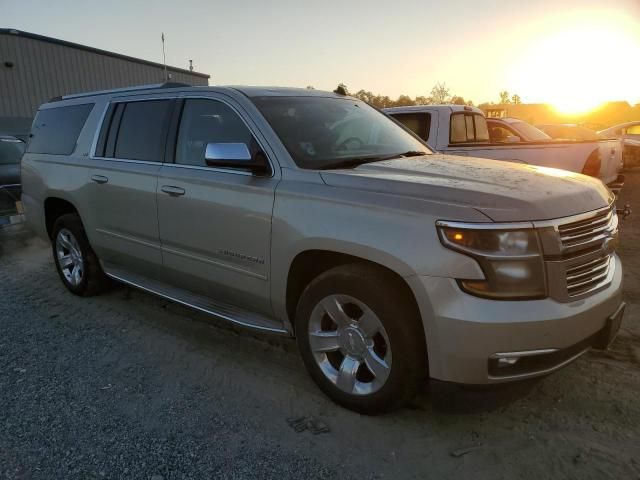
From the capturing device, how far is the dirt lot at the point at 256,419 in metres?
2.50

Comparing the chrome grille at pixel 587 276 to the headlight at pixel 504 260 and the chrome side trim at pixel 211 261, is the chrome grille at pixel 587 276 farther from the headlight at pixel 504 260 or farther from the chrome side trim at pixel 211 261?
the chrome side trim at pixel 211 261

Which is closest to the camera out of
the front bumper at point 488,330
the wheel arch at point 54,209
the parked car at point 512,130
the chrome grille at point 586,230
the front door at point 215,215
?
the front bumper at point 488,330

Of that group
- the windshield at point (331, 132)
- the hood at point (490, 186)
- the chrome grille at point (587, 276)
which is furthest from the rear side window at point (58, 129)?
the chrome grille at point (587, 276)

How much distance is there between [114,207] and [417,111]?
474 cm

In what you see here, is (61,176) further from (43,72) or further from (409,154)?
(43,72)

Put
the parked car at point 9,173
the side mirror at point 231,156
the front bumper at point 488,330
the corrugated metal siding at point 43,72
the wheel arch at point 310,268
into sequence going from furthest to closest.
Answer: the corrugated metal siding at point 43,72
the parked car at point 9,173
the side mirror at point 231,156
the wheel arch at point 310,268
the front bumper at point 488,330

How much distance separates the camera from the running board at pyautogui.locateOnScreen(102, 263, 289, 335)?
131 inches

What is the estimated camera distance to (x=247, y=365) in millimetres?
3584

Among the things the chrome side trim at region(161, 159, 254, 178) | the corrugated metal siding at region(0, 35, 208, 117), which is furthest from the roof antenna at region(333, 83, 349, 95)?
the corrugated metal siding at region(0, 35, 208, 117)

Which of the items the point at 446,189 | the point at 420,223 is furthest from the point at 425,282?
the point at 446,189

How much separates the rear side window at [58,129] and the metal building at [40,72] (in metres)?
11.9

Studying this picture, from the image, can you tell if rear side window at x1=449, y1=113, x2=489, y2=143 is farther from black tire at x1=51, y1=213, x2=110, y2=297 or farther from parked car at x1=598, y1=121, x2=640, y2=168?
parked car at x1=598, y1=121, x2=640, y2=168

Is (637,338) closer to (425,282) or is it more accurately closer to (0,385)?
(425,282)

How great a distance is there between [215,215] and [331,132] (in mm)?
1022
